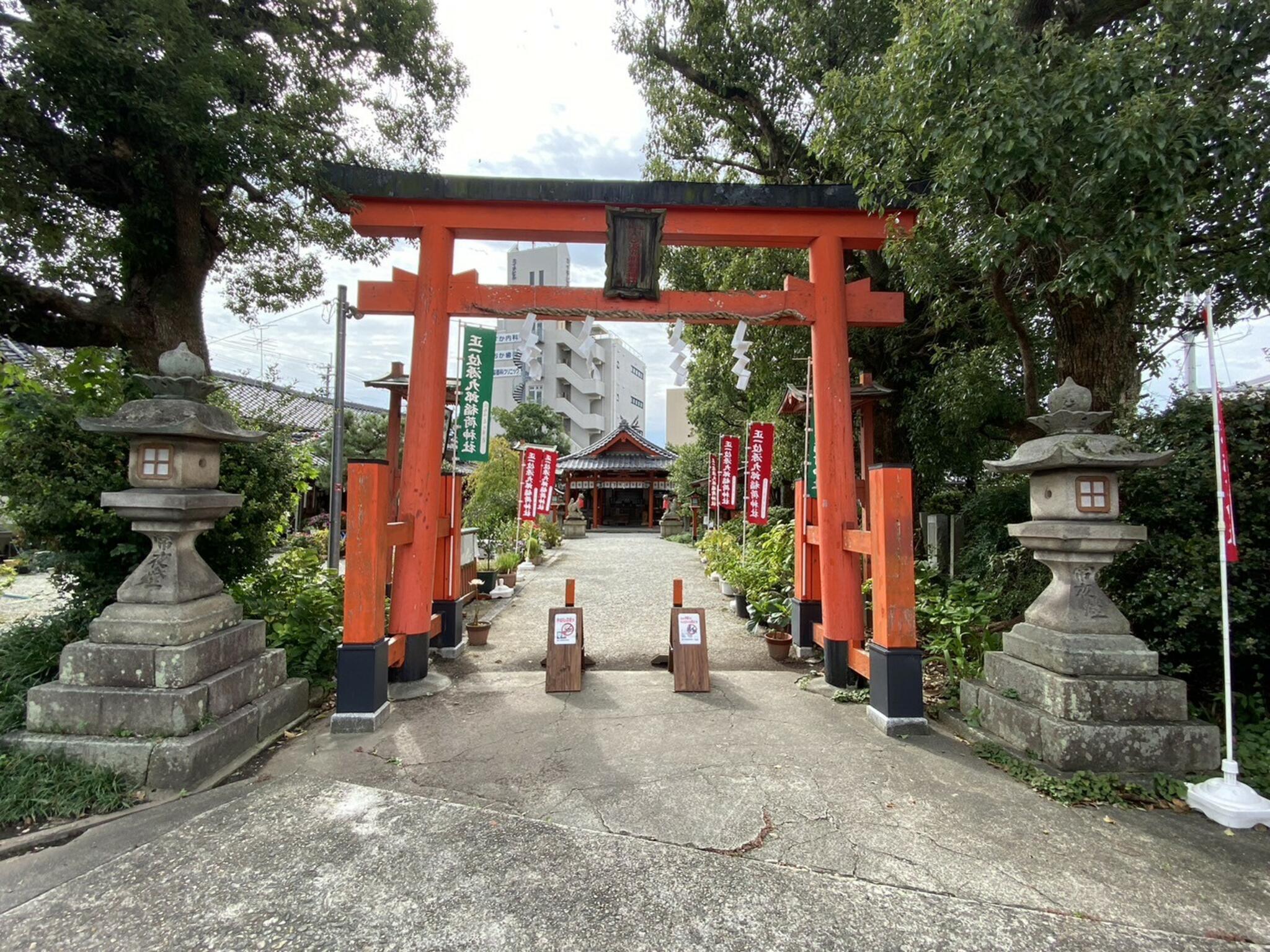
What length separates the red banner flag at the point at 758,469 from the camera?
37.5ft

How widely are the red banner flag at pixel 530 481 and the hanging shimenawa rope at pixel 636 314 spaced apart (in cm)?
849

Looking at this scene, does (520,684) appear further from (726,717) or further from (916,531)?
(916,531)

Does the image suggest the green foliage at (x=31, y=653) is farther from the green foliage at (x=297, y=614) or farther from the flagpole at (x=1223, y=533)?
the flagpole at (x=1223, y=533)

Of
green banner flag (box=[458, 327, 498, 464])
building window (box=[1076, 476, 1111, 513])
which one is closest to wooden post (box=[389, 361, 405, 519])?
green banner flag (box=[458, 327, 498, 464])

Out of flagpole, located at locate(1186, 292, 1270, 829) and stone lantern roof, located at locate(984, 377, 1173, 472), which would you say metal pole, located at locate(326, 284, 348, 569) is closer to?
stone lantern roof, located at locate(984, 377, 1173, 472)

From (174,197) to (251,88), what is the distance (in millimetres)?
1083

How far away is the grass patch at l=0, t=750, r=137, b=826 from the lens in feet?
10.5

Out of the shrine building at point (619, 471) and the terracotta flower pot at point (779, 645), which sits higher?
the shrine building at point (619, 471)

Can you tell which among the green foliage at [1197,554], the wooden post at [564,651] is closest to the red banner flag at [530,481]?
the wooden post at [564,651]

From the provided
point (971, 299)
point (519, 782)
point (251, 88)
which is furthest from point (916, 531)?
point (251, 88)

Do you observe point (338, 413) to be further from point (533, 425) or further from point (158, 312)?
point (533, 425)

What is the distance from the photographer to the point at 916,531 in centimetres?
930

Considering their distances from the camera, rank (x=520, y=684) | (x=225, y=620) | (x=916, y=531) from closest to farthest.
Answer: (x=225, y=620), (x=520, y=684), (x=916, y=531)

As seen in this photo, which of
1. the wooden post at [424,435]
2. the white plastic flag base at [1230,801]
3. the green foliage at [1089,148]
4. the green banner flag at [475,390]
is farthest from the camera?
the green banner flag at [475,390]
